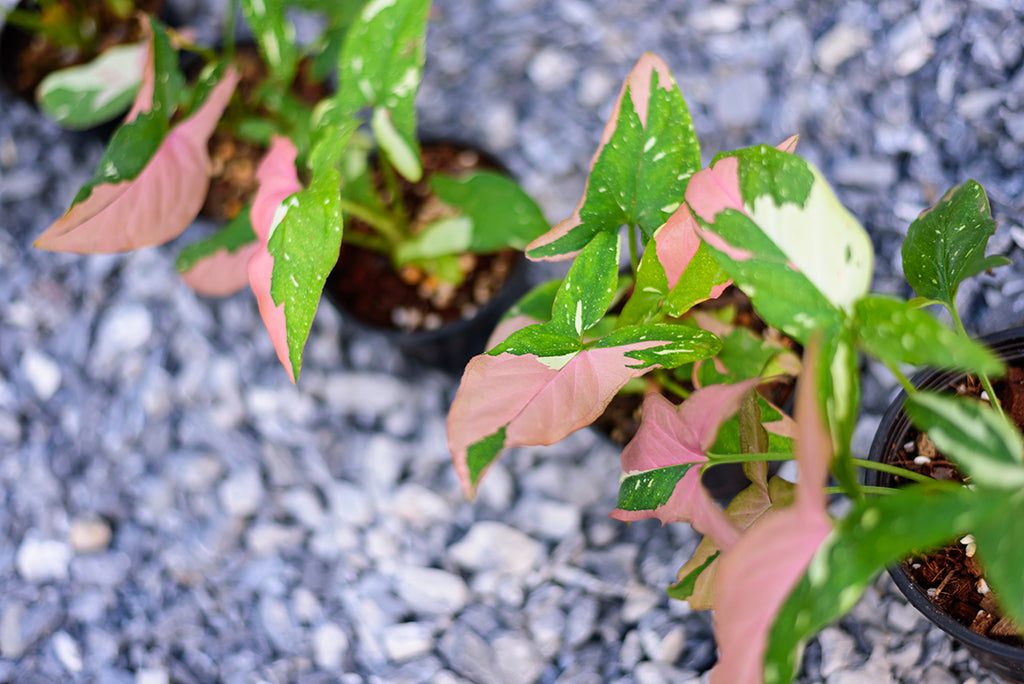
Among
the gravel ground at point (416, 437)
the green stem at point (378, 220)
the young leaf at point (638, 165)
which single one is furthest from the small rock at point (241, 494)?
the young leaf at point (638, 165)

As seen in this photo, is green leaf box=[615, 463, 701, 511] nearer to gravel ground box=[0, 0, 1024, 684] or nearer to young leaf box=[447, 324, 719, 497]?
young leaf box=[447, 324, 719, 497]

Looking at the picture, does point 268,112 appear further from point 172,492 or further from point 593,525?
point 593,525

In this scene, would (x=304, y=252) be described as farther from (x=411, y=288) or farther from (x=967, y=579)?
(x=967, y=579)

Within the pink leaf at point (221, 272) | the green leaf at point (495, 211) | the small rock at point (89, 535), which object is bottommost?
the small rock at point (89, 535)

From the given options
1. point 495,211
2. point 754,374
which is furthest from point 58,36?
point 754,374

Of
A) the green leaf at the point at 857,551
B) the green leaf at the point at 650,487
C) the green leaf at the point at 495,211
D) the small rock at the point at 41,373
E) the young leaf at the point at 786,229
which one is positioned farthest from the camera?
the small rock at the point at 41,373

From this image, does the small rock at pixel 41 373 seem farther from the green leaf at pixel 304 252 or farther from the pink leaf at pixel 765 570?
the pink leaf at pixel 765 570

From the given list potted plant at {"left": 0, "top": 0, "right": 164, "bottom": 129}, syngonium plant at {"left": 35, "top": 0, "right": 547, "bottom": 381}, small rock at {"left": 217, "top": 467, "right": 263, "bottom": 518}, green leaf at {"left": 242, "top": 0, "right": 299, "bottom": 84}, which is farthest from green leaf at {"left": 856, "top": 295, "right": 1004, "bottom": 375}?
potted plant at {"left": 0, "top": 0, "right": 164, "bottom": 129}
